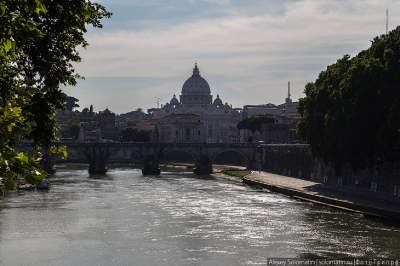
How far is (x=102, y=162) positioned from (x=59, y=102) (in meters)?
103

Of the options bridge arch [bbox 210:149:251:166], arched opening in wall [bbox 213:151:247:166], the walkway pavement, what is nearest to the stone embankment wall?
the walkway pavement

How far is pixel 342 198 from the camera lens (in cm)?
5541

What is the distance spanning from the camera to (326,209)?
5244 centimetres

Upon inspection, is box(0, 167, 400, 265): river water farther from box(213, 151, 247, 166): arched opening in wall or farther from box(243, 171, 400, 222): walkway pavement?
box(213, 151, 247, 166): arched opening in wall

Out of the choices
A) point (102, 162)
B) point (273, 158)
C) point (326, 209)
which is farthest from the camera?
point (102, 162)

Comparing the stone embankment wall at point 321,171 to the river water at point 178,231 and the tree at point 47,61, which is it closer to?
the river water at point 178,231

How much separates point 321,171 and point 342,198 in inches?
892

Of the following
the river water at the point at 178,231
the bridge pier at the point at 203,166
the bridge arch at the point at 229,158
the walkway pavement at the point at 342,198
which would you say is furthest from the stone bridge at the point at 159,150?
the river water at the point at 178,231

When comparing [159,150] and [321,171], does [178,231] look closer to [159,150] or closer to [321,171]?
[321,171]

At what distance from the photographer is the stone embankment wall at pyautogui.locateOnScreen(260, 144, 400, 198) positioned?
57.4m

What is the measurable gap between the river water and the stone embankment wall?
7043mm

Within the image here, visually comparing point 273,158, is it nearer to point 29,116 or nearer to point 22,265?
point 22,265

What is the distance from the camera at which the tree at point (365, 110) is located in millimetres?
49594

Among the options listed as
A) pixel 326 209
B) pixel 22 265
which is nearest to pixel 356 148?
pixel 326 209
